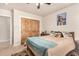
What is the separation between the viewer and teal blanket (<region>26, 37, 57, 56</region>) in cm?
145

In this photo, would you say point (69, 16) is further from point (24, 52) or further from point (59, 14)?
point (24, 52)

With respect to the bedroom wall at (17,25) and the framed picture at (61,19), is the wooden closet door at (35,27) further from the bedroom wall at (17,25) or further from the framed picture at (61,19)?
the framed picture at (61,19)

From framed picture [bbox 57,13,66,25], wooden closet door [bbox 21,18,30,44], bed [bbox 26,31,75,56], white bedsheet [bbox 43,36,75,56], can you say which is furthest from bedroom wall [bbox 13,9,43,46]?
framed picture [bbox 57,13,66,25]

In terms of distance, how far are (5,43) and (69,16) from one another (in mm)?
1136

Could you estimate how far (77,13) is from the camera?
5.11 feet

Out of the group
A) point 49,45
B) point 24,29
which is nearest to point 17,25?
point 24,29

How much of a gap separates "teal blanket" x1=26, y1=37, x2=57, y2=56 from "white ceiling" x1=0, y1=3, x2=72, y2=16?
46cm

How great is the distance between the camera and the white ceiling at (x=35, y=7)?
5.04 ft

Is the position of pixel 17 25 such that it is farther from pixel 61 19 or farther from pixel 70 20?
A: pixel 70 20

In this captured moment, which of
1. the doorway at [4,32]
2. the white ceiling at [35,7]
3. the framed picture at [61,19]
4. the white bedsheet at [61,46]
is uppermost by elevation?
the white ceiling at [35,7]

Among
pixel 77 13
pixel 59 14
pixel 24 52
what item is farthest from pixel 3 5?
pixel 77 13

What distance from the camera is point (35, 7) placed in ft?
5.23

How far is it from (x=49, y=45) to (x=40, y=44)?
0.15 meters

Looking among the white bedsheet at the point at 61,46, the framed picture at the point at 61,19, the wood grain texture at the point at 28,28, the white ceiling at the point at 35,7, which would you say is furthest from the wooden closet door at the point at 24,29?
the framed picture at the point at 61,19
